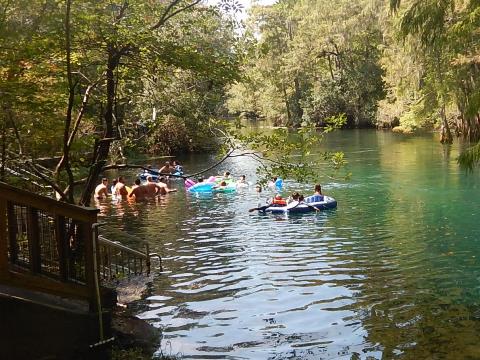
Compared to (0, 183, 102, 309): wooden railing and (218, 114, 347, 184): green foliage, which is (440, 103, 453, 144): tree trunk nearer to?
(218, 114, 347, 184): green foliage

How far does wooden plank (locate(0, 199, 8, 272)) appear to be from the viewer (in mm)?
5430

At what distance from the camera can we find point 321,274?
11.7 m

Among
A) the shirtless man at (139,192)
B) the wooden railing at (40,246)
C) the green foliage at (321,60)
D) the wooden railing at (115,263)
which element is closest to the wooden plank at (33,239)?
the wooden railing at (40,246)

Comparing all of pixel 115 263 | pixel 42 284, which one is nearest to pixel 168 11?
pixel 42 284

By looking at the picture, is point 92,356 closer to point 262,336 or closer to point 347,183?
point 262,336

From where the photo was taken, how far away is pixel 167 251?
47.2ft

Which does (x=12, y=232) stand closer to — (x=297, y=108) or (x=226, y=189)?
(x=226, y=189)

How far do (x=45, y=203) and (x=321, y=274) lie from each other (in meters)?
7.21

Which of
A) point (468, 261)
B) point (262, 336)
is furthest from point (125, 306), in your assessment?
point (468, 261)

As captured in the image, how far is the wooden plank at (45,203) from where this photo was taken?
218 inches

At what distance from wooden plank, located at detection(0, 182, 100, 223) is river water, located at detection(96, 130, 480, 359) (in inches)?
91.5

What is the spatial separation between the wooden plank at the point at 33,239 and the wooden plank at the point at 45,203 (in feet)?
0.33

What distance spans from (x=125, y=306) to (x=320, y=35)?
52606 mm

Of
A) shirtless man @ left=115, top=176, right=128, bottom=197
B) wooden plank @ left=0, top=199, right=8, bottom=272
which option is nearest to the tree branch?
wooden plank @ left=0, top=199, right=8, bottom=272
